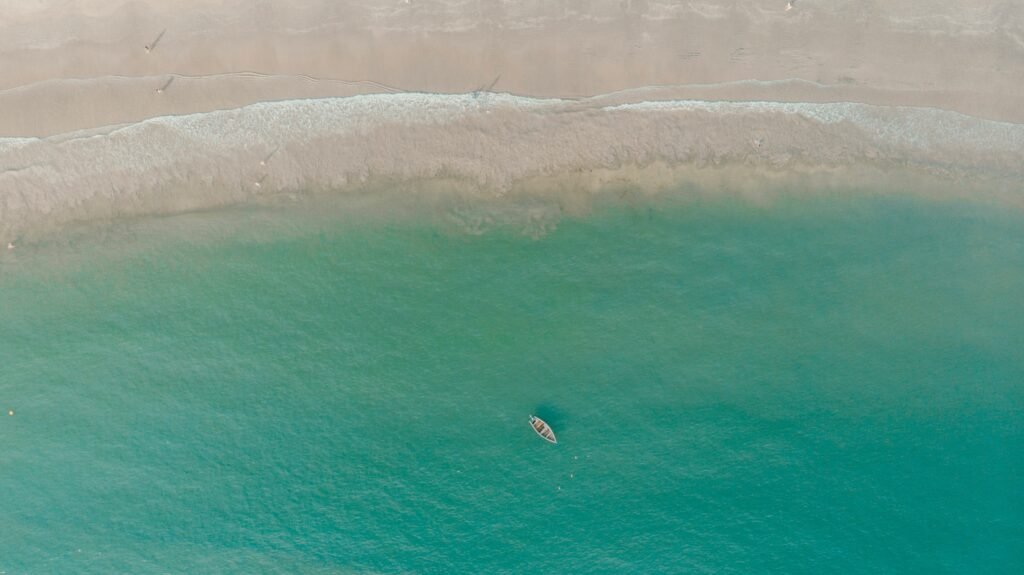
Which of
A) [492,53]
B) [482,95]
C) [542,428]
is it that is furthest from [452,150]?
[542,428]

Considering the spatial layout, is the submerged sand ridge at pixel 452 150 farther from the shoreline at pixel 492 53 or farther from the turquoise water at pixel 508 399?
the turquoise water at pixel 508 399

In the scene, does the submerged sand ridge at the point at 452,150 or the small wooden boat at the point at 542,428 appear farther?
the submerged sand ridge at the point at 452,150

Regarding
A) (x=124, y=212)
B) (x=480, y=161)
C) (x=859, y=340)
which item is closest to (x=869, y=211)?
(x=859, y=340)

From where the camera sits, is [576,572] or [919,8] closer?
[576,572]

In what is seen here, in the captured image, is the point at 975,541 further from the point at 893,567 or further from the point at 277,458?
the point at 277,458

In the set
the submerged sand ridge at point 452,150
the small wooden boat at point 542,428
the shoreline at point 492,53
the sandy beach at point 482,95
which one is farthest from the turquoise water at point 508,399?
the shoreline at point 492,53

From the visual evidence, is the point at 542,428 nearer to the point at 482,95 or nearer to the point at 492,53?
the point at 482,95

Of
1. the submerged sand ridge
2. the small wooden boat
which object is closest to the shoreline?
the submerged sand ridge
